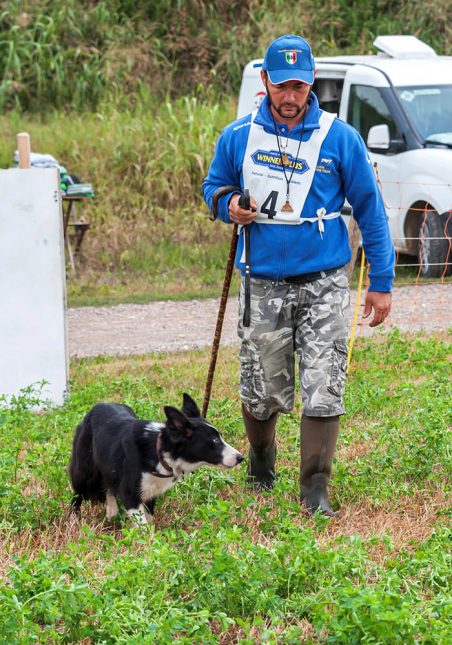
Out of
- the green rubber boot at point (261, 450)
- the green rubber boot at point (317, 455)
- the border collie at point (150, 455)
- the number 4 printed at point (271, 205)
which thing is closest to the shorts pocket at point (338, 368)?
the green rubber boot at point (317, 455)

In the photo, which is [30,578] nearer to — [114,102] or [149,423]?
[149,423]

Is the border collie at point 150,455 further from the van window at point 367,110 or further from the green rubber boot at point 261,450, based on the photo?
the van window at point 367,110

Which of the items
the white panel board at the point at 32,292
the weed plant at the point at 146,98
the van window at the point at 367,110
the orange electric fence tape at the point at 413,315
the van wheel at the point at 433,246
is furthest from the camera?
the weed plant at the point at 146,98

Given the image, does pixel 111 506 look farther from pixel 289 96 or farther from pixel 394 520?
pixel 289 96

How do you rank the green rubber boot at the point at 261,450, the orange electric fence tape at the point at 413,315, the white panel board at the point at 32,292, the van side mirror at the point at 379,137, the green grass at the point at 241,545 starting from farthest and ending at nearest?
the van side mirror at the point at 379,137 < the orange electric fence tape at the point at 413,315 < the white panel board at the point at 32,292 < the green rubber boot at the point at 261,450 < the green grass at the point at 241,545

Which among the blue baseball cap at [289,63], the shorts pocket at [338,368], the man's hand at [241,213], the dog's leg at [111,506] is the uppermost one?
the blue baseball cap at [289,63]

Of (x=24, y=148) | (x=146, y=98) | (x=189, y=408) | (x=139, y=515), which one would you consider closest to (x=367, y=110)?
(x=146, y=98)

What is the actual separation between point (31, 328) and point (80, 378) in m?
0.75

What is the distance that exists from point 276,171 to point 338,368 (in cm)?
99

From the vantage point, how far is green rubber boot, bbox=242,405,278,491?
561 centimetres

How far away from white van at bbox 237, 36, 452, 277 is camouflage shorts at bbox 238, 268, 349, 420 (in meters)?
5.93

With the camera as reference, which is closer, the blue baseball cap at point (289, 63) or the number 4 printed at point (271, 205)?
the blue baseball cap at point (289, 63)

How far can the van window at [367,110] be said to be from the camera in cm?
1198

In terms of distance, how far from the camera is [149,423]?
5199mm
